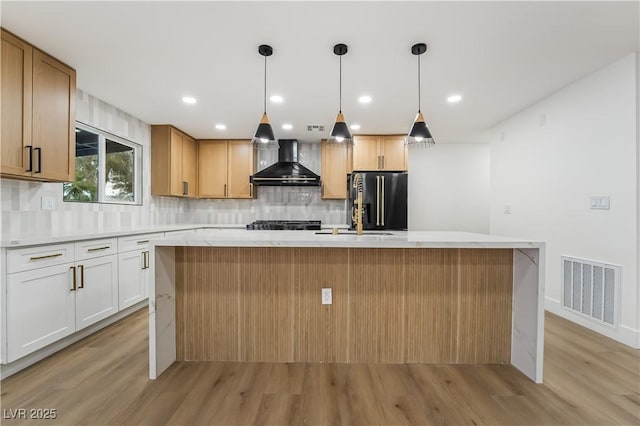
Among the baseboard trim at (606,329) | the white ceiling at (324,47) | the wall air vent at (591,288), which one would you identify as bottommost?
the baseboard trim at (606,329)

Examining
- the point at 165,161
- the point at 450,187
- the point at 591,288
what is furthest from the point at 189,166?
the point at 591,288

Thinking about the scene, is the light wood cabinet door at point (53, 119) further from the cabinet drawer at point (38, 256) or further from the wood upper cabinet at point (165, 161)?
the wood upper cabinet at point (165, 161)

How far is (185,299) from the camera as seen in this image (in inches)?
83.4

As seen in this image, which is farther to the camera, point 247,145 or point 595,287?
point 247,145

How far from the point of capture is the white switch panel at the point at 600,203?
2.62m

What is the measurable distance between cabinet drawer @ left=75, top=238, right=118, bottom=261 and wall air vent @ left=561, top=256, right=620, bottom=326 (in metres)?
4.52

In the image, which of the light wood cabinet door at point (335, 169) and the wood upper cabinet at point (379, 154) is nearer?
the wood upper cabinet at point (379, 154)

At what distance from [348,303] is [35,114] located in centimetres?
281

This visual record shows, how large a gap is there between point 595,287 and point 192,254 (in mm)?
3541

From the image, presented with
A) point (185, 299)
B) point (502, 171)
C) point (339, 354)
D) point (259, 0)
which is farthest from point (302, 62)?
point (502, 171)

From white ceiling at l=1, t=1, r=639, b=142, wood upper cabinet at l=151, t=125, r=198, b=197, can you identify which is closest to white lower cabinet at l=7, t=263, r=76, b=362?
white ceiling at l=1, t=1, r=639, b=142

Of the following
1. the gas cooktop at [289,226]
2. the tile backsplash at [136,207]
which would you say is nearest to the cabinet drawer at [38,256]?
the tile backsplash at [136,207]

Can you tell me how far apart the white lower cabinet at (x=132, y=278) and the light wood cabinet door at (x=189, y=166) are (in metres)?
1.73

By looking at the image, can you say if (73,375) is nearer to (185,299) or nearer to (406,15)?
(185,299)
